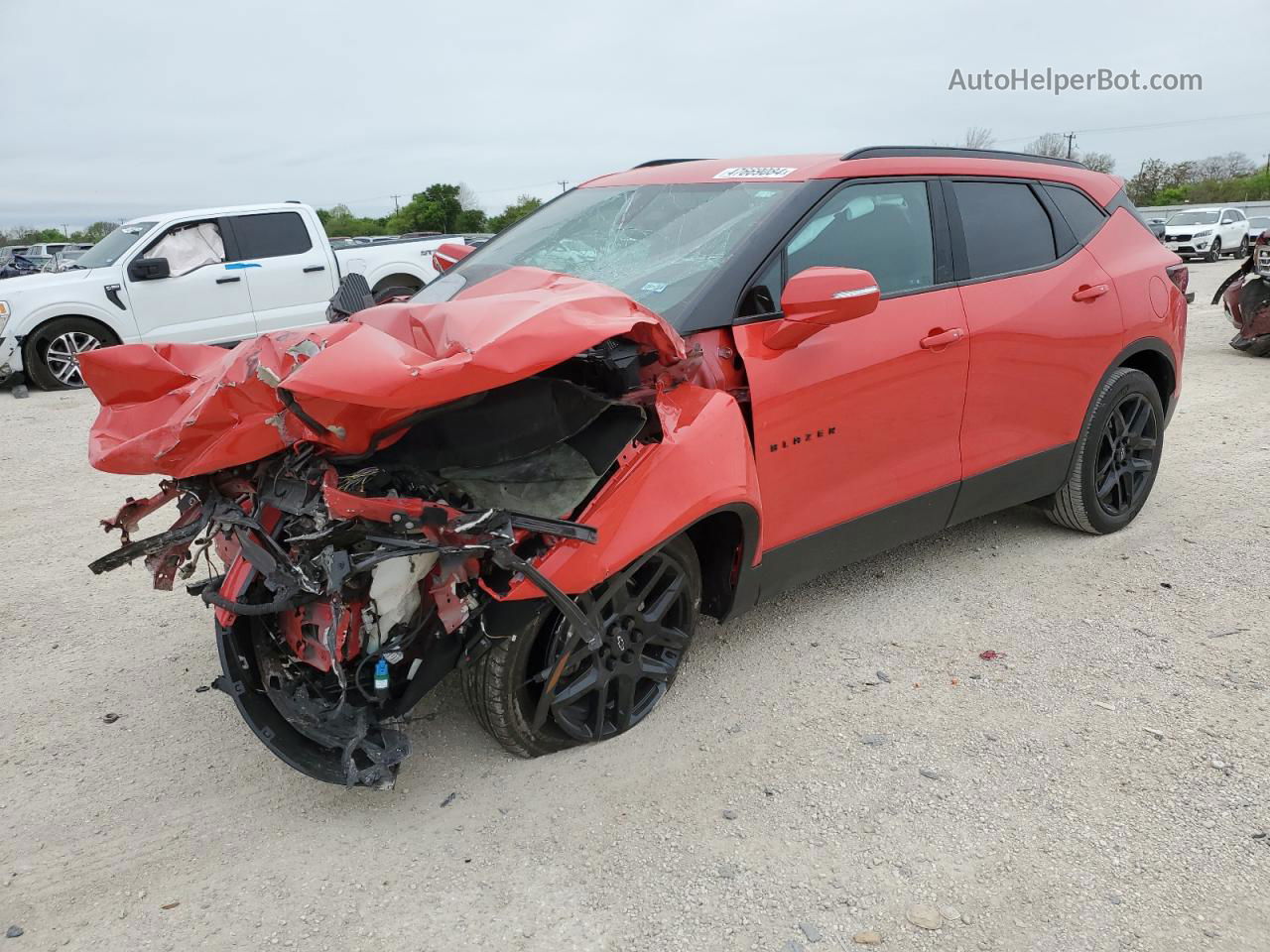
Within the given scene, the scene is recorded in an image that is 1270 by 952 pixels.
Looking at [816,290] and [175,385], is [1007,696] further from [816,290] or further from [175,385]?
[175,385]

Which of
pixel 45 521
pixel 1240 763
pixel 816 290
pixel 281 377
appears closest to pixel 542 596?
pixel 281 377

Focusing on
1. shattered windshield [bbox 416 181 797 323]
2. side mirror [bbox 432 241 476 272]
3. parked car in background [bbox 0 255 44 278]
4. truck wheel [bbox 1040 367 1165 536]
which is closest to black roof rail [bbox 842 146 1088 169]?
shattered windshield [bbox 416 181 797 323]

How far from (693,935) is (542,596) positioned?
3.00ft

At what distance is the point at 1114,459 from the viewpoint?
15.0 feet

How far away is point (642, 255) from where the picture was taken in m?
3.34

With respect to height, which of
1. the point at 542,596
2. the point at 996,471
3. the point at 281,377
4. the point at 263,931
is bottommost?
the point at 263,931

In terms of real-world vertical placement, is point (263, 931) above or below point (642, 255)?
below

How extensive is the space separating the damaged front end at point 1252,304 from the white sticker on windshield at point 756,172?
828 cm

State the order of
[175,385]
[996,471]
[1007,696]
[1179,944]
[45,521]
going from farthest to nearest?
[45,521] → [996,471] → [1007,696] → [175,385] → [1179,944]

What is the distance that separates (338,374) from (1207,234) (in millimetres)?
27291

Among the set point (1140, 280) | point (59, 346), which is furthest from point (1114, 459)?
point (59, 346)

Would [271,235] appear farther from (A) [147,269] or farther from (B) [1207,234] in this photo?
(B) [1207,234]

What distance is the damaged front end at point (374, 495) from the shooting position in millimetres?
2250

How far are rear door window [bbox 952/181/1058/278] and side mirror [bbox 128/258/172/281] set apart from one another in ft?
27.9
